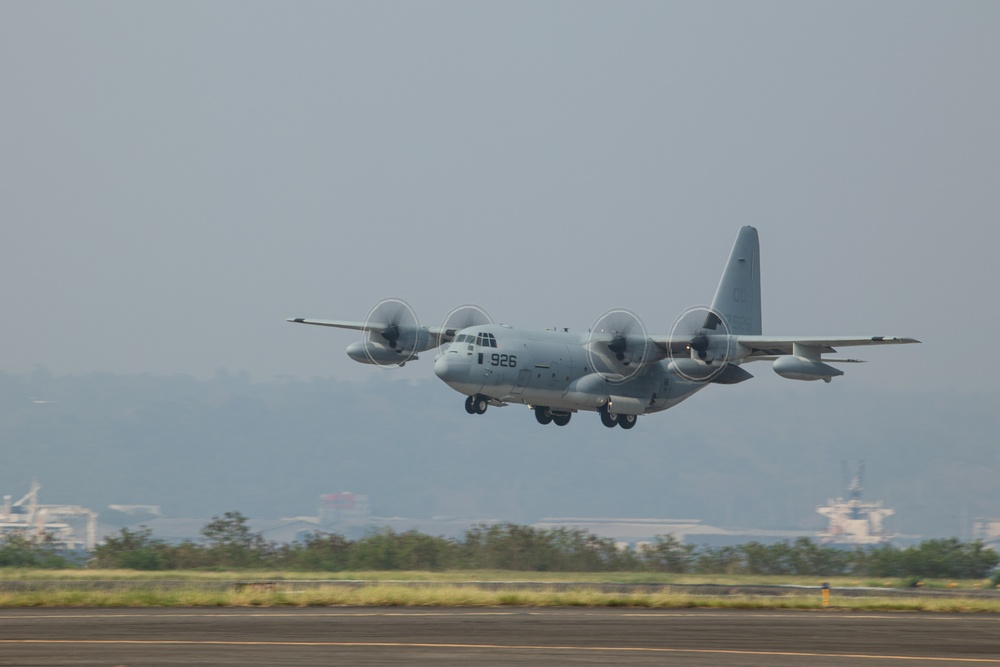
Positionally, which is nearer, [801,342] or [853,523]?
[801,342]

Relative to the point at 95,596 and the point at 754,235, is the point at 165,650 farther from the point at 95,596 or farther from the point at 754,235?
the point at 754,235

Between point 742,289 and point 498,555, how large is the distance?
19.4 meters

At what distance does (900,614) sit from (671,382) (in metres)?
26.3

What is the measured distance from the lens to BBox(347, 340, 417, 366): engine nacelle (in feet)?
185

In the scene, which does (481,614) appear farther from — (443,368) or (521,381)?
(521,381)

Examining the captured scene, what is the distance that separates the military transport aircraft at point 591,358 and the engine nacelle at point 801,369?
0.12 ft

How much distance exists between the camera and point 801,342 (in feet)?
159

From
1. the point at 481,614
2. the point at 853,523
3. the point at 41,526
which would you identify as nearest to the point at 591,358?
the point at 481,614

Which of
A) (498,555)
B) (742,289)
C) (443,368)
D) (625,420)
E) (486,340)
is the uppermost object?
(742,289)

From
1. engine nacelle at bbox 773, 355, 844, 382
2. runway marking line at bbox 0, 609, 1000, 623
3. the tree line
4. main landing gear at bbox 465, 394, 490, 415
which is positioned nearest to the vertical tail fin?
the tree line

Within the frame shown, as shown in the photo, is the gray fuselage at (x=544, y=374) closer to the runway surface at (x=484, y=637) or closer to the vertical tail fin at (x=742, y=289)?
the vertical tail fin at (x=742, y=289)

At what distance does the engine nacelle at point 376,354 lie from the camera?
56.4 meters

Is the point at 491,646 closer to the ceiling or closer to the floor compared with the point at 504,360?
closer to the floor

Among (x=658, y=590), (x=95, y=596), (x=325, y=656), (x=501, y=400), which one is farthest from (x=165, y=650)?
(x=501, y=400)
